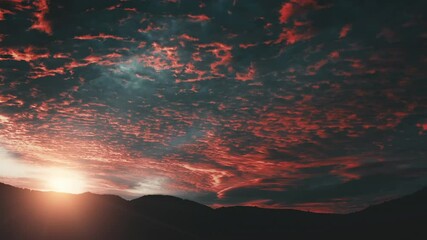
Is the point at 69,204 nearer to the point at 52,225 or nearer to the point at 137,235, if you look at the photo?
the point at 52,225

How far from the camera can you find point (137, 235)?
41.3 m

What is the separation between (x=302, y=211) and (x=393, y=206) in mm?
31599

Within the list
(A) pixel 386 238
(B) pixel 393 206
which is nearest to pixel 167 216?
(A) pixel 386 238

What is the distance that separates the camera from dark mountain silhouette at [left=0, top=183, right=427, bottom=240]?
123 ft

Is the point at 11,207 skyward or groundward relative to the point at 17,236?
skyward

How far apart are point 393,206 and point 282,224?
1654 inches

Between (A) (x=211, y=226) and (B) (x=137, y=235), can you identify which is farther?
(A) (x=211, y=226)

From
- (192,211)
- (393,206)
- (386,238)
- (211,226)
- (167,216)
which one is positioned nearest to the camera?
(386,238)

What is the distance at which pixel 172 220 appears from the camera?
275 ft

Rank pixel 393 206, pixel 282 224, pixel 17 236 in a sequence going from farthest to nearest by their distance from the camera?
pixel 393 206 → pixel 282 224 → pixel 17 236

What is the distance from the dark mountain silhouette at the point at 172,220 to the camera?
37.5 m

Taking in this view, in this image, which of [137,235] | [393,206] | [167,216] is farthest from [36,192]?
[393,206]

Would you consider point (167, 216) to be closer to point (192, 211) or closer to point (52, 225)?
point (192, 211)

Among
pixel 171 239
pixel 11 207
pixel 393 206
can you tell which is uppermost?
pixel 393 206
